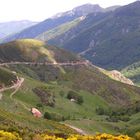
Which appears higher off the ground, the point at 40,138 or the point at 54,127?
the point at 40,138

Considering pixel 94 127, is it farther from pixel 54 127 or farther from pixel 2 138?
pixel 2 138

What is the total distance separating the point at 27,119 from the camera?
160 meters

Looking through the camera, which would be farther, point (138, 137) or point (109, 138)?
point (138, 137)

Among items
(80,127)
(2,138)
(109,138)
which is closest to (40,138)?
(2,138)

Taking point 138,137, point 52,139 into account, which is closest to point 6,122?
point 52,139

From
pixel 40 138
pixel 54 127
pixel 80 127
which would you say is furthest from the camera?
pixel 80 127

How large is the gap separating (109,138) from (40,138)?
18705 millimetres

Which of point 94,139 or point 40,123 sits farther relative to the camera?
point 40,123

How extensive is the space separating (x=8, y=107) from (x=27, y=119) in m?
32.3

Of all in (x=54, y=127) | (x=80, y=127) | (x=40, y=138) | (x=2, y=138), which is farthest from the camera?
(x=80, y=127)

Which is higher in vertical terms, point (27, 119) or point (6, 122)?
point (6, 122)

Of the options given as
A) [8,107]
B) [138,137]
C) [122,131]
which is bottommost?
[122,131]

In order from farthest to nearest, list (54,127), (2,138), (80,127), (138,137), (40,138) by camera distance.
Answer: (80,127) < (54,127) < (138,137) < (40,138) < (2,138)

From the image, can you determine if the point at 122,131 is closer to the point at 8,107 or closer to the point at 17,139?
the point at 8,107
